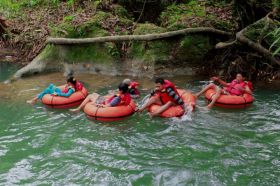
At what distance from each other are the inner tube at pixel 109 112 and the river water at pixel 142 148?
0.48 feet

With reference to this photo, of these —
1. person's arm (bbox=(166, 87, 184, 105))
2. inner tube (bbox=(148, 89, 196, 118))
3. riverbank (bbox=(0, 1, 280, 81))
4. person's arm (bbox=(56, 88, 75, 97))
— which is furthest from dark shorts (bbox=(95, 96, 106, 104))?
riverbank (bbox=(0, 1, 280, 81))

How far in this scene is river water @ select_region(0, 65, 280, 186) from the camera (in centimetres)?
663

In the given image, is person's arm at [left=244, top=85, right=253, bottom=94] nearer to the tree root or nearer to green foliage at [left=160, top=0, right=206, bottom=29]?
the tree root

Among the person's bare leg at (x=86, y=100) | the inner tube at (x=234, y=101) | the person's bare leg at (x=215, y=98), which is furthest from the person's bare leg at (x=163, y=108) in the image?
the person's bare leg at (x=86, y=100)

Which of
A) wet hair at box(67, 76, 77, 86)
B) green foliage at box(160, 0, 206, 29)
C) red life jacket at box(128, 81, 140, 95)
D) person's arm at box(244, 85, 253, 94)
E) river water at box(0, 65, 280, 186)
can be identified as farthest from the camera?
green foliage at box(160, 0, 206, 29)

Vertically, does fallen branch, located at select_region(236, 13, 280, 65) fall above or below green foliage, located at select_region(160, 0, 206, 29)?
below

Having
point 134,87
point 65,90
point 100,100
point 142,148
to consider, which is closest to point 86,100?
point 100,100

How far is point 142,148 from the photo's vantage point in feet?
25.1

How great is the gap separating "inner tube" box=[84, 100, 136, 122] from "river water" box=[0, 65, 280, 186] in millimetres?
148

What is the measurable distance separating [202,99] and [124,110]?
7.57 feet

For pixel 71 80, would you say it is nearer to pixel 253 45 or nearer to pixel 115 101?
pixel 115 101

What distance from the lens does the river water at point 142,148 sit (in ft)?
21.7

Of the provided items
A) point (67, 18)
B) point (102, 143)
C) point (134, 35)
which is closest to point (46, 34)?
point (67, 18)

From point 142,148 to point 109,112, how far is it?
5.30 feet
